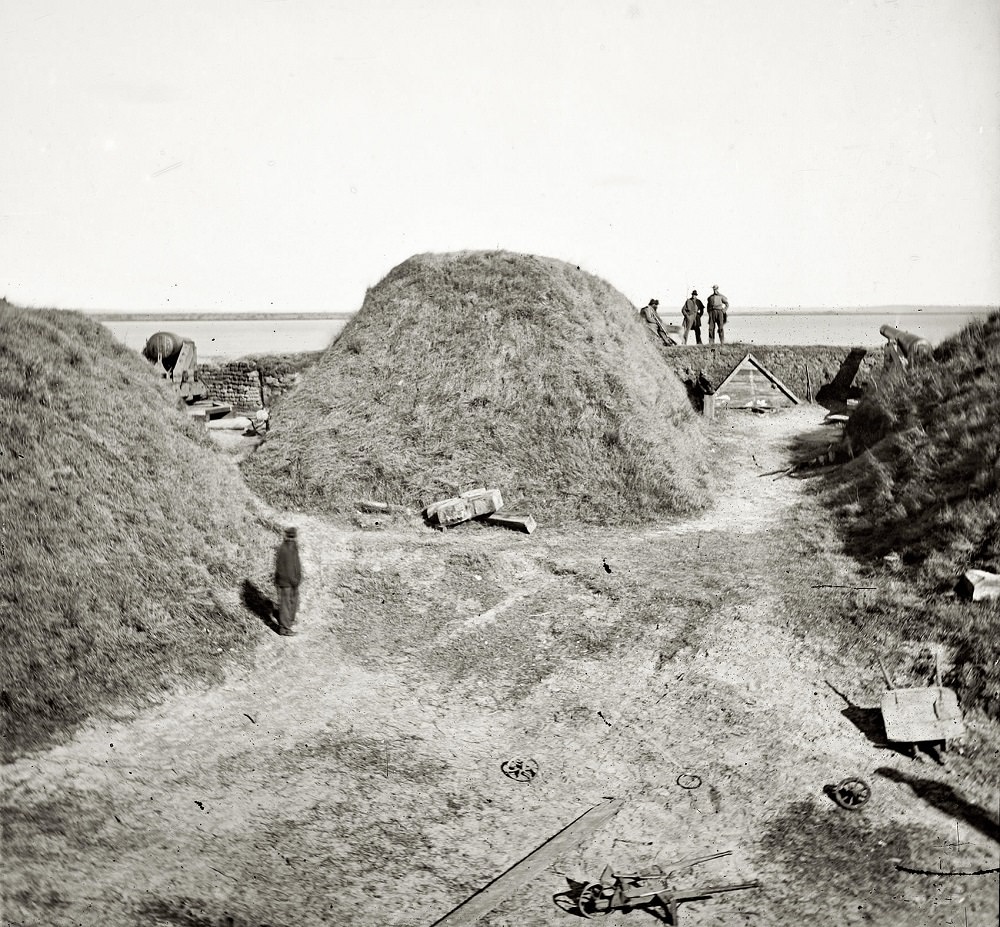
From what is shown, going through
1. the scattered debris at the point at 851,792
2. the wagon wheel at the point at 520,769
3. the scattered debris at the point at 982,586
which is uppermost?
the scattered debris at the point at 982,586

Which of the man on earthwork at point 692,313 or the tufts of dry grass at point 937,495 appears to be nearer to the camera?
the tufts of dry grass at point 937,495

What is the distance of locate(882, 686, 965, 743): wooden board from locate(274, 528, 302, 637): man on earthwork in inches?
289

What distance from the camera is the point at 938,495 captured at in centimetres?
1263

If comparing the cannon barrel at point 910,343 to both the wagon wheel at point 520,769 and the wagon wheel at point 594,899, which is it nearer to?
the wagon wheel at point 520,769

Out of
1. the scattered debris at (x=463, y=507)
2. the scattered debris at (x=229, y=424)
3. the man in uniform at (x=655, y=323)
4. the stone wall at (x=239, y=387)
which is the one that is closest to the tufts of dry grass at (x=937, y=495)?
the scattered debris at (x=463, y=507)

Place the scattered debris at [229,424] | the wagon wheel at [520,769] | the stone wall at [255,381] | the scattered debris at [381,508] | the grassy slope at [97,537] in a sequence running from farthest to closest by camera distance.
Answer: the stone wall at [255,381] → the scattered debris at [229,424] → the scattered debris at [381,508] → the grassy slope at [97,537] → the wagon wheel at [520,769]

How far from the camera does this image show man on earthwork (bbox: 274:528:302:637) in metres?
10.6

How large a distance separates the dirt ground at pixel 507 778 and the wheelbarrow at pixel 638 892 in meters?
0.10

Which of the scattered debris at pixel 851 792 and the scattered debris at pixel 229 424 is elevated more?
the scattered debris at pixel 229 424

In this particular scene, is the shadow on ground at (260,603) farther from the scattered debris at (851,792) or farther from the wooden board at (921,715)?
the wooden board at (921,715)

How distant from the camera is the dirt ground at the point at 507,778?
20.7ft

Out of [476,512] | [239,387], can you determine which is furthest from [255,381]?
[476,512]

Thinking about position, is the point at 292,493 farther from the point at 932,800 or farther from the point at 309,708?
the point at 932,800

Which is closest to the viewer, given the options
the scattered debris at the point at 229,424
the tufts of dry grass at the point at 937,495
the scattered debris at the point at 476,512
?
the tufts of dry grass at the point at 937,495
